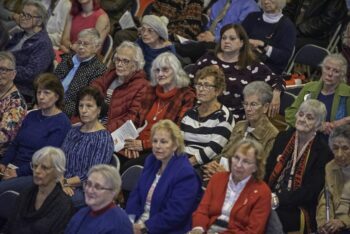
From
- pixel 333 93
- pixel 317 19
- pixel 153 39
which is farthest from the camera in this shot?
pixel 317 19

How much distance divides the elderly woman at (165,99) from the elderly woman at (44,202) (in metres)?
1.00

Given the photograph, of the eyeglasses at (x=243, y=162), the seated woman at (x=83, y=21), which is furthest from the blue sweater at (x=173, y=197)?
the seated woman at (x=83, y=21)

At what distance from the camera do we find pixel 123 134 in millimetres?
A: 7488

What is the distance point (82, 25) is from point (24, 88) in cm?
101

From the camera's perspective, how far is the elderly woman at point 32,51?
8.38 metres

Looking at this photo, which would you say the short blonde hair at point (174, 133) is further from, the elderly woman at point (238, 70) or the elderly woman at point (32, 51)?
the elderly woman at point (32, 51)

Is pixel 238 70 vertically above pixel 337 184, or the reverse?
pixel 238 70

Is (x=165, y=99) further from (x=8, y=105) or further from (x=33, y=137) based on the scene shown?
(x=8, y=105)

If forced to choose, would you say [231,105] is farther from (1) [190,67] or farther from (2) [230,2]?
(2) [230,2]

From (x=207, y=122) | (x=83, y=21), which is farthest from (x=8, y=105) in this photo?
(x=83, y=21)

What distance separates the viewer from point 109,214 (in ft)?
19.4

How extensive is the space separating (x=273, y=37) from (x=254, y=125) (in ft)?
5.59

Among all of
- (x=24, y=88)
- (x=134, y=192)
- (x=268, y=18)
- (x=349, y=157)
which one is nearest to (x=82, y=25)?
(x=24, y=88)

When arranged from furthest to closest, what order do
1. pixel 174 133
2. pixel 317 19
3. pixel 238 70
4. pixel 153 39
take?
pixel 317 19 → pixel 153 39 → pixel 238 70 → pixel 174 133
